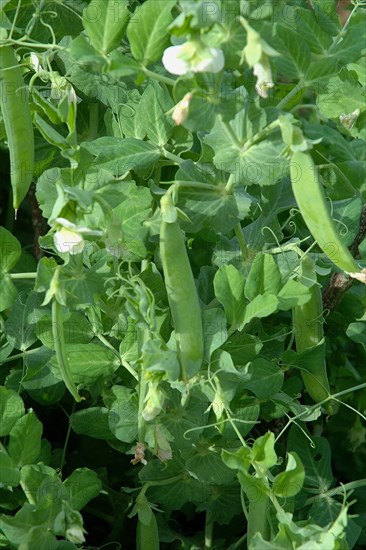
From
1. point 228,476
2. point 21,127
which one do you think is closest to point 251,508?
point 228,476

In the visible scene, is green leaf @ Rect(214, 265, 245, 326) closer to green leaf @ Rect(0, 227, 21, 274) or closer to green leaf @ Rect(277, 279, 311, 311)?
green leaf @ Rect(277, 279, 311, 311)

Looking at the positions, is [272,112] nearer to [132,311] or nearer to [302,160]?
[302,160]

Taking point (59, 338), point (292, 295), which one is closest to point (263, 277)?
point (292, 295)

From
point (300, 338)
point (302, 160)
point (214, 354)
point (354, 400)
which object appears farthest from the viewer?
point (354, 400)

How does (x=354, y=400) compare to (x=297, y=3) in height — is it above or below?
below

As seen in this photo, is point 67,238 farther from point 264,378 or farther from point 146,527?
point 146,527

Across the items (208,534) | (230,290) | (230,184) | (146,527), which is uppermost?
(230,184)

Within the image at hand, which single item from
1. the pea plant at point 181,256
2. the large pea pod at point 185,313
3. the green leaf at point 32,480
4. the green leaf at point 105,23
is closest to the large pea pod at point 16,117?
the pea plant at point 181,256

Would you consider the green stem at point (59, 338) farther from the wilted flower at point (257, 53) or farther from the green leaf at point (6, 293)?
the wilted flower at point (257, 53)
